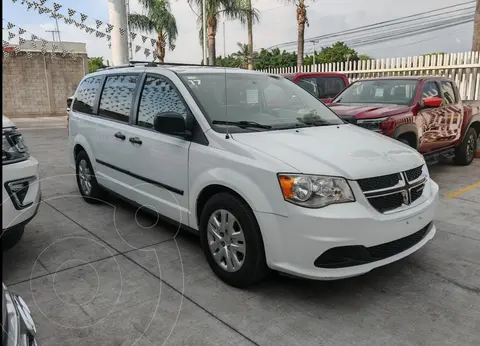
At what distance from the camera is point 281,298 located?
127 inches

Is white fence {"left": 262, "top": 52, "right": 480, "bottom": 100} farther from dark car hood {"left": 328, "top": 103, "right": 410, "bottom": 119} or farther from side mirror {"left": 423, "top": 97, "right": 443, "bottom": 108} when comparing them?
dark car hood {"left": 328, "top": 103, "right": 410, "bottom": 119}

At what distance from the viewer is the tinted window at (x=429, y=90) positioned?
6984 millimetres

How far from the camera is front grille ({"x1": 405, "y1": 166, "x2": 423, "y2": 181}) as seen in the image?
11.0 ft

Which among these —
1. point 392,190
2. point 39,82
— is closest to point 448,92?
point 392,190

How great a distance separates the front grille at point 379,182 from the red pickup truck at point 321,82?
6.43m

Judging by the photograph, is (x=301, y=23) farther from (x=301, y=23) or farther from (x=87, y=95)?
(x=87, y=95)

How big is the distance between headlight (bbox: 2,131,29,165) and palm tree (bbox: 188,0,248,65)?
19208 mm

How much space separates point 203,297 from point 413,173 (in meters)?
1.92

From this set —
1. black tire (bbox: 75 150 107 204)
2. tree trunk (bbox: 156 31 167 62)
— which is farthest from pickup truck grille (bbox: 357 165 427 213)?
tree trunk (bbox: 156 31 167 62)

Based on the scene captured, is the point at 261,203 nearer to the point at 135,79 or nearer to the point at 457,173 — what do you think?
the point at 135,79

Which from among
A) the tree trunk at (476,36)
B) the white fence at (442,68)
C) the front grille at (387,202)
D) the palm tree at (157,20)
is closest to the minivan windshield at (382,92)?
the front grille at (387,202)

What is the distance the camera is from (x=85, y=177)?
566cm

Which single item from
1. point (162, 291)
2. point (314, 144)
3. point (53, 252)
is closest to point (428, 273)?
point (314, 144)

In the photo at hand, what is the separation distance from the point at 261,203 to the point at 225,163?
1.62 ft
